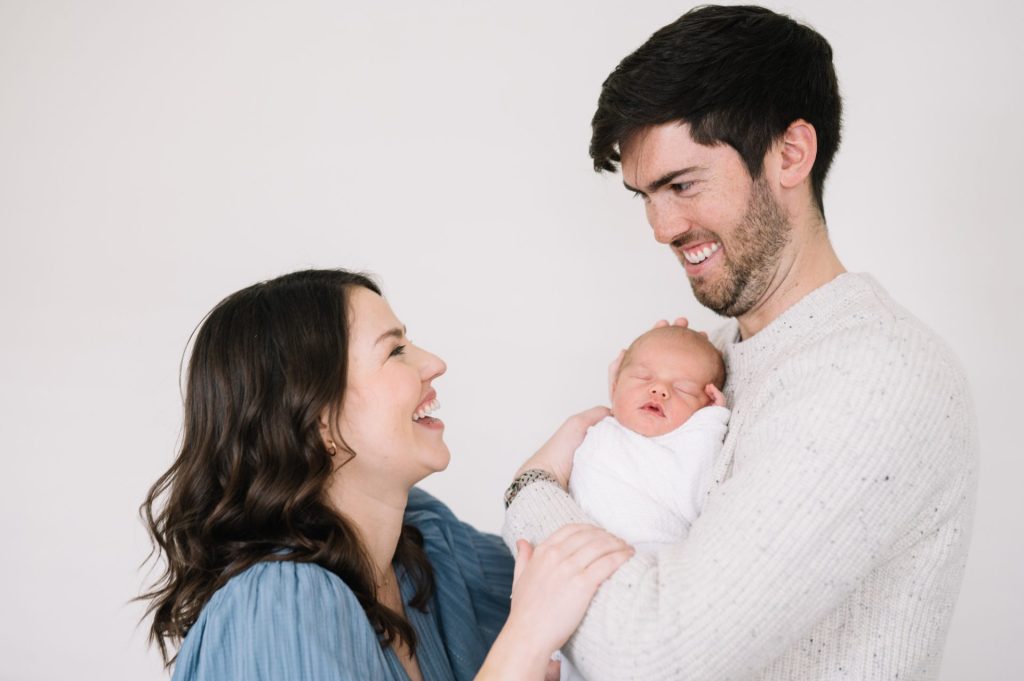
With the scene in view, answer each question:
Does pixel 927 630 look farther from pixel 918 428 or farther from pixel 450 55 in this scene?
pixel 450 55

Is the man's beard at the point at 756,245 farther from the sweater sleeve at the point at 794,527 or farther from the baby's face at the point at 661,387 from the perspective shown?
the sweater sleeve at the point at 794,527

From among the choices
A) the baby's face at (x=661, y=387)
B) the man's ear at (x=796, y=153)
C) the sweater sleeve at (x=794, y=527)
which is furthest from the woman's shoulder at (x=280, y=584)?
the man's ear at (x=796, y=153)

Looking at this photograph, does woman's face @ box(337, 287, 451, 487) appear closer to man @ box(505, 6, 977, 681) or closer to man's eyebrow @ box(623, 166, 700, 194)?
man @ box(505, 6, 977, 681)

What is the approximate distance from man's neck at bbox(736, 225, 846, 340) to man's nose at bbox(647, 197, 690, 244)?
0.68 feet

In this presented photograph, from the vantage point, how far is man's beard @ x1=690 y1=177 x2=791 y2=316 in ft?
5.83

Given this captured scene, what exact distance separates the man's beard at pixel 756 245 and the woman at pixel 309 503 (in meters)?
0.63

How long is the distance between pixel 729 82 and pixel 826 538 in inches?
36.0

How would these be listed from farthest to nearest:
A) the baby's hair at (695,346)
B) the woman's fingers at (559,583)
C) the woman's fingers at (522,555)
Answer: the baby's hair at (695,346)
the woman's fingers at (522,555)
the woman's fingers at (559,583)

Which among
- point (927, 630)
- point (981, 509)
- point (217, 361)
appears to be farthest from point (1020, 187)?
point (217, 361)

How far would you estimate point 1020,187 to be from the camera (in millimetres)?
2691

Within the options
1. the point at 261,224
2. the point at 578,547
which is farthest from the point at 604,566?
the point at 261,224

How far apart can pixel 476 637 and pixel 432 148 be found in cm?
179

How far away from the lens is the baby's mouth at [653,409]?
1869 mm

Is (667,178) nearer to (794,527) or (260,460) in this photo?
(794,527)
